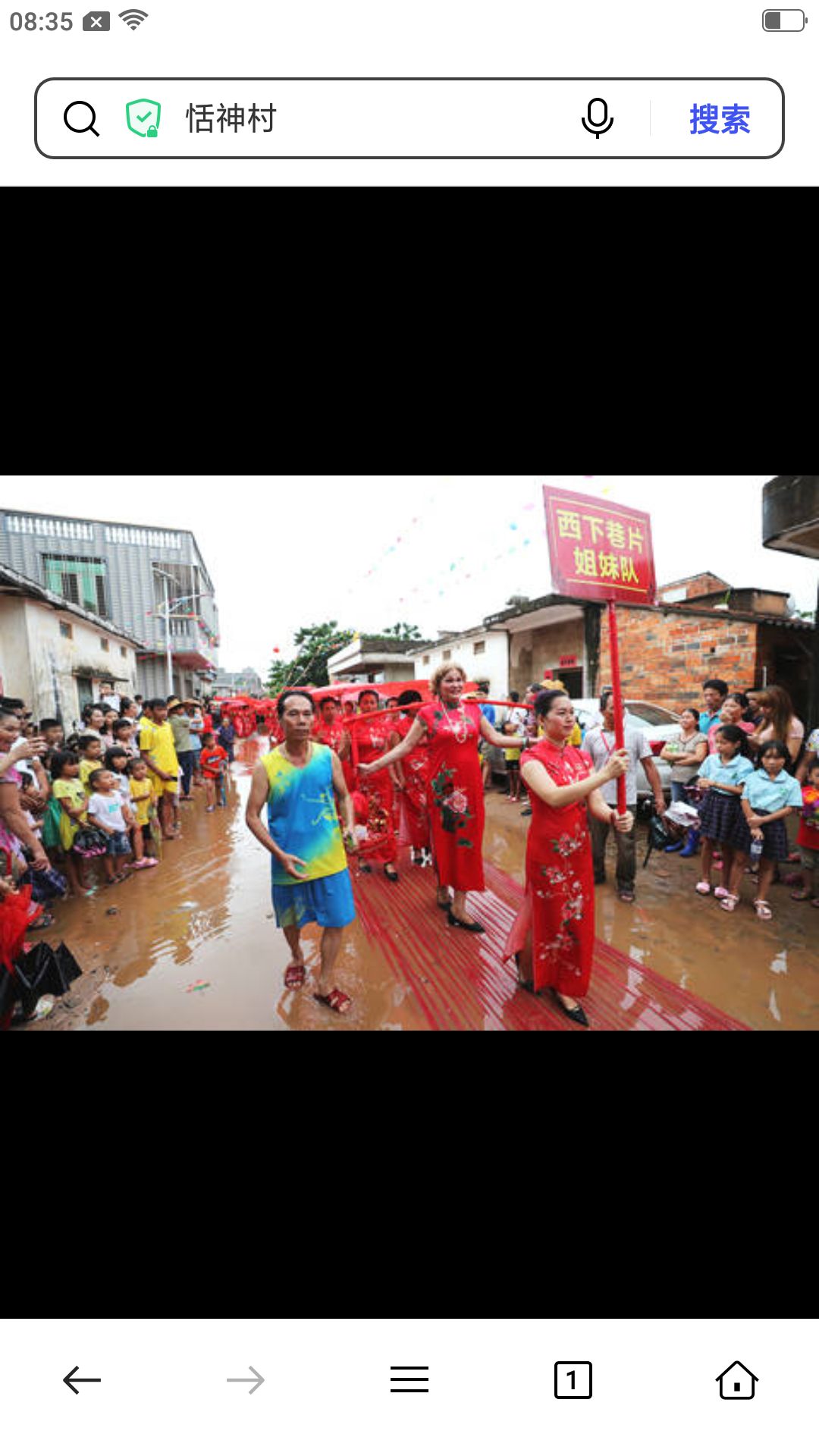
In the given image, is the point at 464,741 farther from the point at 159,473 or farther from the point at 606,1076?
the point at 159,473

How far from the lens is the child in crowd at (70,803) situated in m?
3.22

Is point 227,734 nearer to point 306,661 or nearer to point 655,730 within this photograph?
point 306,661

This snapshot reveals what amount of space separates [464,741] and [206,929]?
1979 millimetres

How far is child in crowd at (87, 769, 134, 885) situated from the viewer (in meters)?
3.49

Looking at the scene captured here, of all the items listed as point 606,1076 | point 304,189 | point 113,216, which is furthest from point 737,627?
point 113,216

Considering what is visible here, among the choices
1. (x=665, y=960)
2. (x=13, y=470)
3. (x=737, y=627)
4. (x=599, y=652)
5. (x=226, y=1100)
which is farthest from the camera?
(x=599, y=652)

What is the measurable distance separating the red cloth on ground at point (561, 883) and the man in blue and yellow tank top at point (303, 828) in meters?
0.79

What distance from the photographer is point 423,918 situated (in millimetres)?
2912

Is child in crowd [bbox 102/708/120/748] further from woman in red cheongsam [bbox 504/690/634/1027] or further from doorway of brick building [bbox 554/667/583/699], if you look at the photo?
doorway of brick building [bbox 554/667/583/699]

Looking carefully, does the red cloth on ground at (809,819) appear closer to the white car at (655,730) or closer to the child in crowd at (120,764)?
the white car at (655,730)

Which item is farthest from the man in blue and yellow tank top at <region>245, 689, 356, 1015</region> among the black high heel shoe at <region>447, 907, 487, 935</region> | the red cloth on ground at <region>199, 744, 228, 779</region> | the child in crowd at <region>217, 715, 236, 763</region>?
the child in crowd at <region>217, 715, 236, 763</region>
